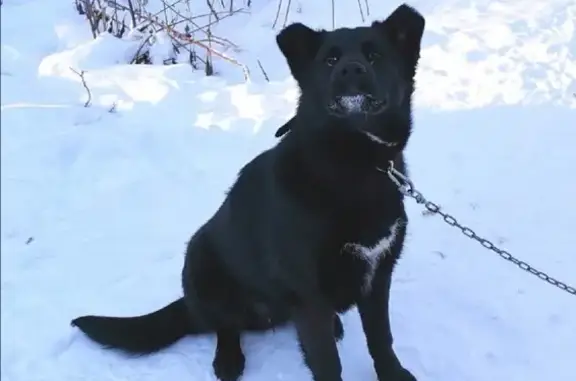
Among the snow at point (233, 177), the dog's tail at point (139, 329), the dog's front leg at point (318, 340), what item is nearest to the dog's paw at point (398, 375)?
the snow at point (233, 177)

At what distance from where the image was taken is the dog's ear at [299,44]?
2533 mm

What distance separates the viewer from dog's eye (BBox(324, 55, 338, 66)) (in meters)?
2.48

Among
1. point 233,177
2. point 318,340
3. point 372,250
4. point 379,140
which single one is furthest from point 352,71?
point 233,177

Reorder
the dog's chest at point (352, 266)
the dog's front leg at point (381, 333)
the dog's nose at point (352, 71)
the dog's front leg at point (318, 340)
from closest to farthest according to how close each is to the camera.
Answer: the dog's nose at point (352, 71)
the dog's chest at point (352, 266)
the dog's front leg at point (318, 340)
the dog's front leg at point (381, 333)

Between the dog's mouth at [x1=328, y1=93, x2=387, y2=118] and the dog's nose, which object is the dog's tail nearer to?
the dog's mouth at [x1=328, y1=93, x2=387, y2=118]

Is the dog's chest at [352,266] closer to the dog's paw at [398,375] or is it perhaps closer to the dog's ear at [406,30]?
the dog's paw at [398,375]

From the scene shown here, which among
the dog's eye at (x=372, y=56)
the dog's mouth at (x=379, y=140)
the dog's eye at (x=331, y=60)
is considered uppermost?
the dog's eye at (x=372, y=56)

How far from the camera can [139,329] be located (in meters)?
2.97

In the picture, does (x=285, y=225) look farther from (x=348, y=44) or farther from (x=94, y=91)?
(x=94, y=91)

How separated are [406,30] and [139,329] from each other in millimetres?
1528

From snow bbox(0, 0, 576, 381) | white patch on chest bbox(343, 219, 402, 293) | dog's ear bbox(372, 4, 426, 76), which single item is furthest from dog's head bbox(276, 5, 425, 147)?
snow bbox(0, 0, 576, 381)

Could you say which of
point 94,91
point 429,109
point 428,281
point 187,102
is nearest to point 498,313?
point 428,281

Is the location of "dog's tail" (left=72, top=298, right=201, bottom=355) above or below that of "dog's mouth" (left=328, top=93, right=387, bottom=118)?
below

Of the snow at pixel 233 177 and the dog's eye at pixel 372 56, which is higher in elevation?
the dog's eye at pixel 372 56
